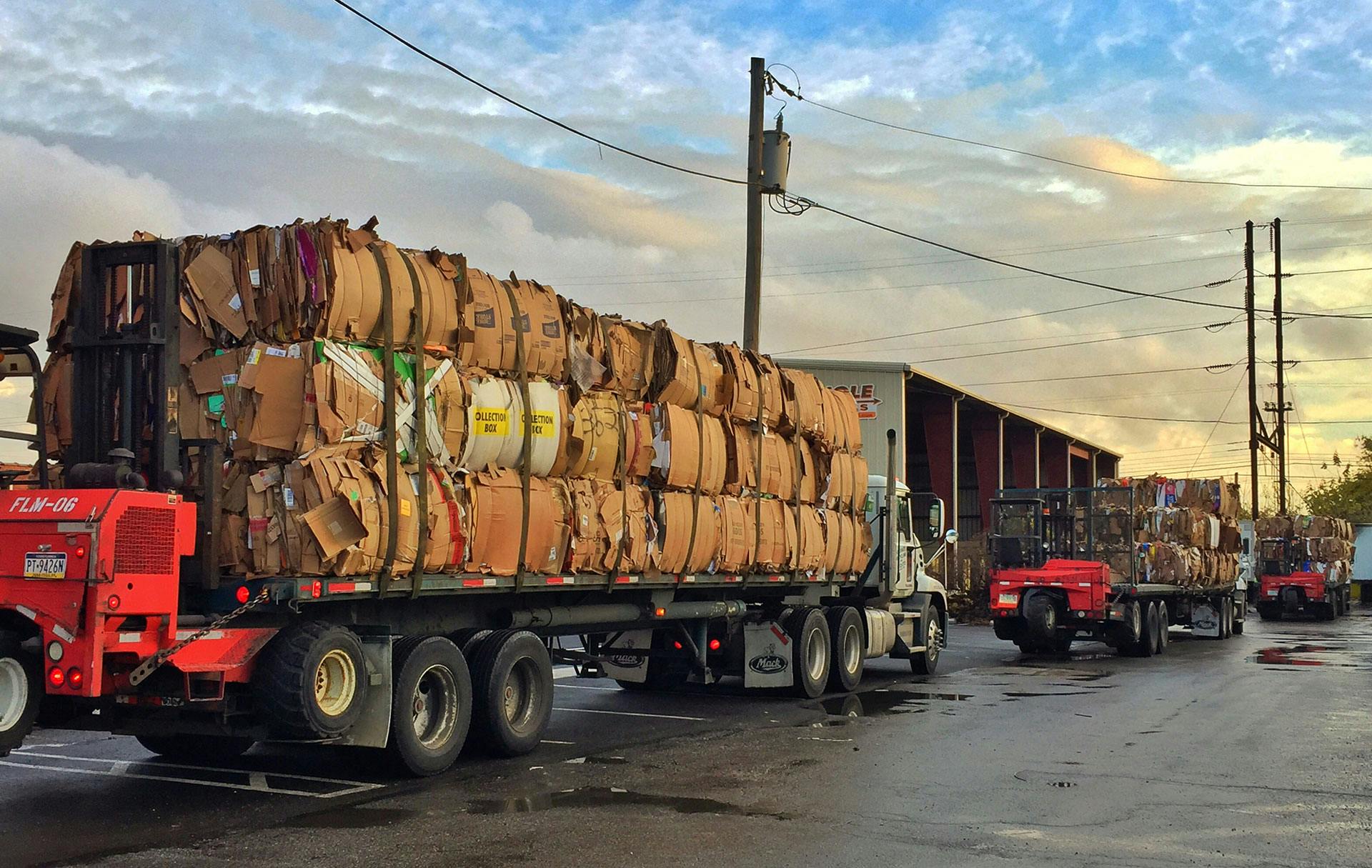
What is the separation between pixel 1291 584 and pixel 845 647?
3176cm

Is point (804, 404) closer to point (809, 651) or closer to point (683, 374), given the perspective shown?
point (809, 651)

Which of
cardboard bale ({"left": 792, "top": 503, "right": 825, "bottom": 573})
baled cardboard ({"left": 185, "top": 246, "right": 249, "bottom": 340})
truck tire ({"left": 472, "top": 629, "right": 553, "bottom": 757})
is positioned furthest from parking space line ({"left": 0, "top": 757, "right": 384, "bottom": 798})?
cardboard bale ({"left": 792, "top": 503, "right": 825, "bottom": 573})

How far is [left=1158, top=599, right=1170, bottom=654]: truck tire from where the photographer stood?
1006 inches

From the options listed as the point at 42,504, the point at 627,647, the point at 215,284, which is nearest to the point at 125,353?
the point at 215,284

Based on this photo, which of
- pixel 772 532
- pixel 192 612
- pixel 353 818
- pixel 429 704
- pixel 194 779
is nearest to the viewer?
pixel 353 818

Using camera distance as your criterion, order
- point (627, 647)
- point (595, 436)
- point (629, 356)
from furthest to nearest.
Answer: point (627, 647)
point (629, 356)
point (595, 436)

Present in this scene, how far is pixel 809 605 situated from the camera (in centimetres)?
1659

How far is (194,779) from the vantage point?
1014 centimetres

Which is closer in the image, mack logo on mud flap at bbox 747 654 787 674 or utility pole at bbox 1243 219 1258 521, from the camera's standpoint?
mack logo on mud flap at bbox 747 654 787 674

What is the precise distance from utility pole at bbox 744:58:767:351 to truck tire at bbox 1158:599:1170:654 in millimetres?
10083

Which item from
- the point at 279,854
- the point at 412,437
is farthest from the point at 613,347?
the point at 279,854

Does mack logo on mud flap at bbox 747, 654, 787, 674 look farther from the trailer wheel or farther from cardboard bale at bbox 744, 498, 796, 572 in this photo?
the trailer wheel

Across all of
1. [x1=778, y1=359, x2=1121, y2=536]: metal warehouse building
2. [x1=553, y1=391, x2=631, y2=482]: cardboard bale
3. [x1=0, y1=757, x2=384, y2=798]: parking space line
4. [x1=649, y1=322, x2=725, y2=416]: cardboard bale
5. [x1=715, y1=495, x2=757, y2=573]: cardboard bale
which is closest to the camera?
[x1=0, y1=757, x2=384, y2=798]: parking space line

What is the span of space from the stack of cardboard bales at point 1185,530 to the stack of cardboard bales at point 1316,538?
13361 millimetres
